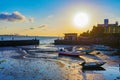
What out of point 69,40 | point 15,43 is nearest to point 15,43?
point 15,43

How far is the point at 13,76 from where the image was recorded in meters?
33.1

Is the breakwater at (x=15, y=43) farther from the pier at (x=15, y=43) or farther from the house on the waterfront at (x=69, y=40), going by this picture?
the house on the waterfront at (x=69, y=40)

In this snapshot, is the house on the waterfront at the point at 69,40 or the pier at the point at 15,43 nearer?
the pier at the point at 15,43

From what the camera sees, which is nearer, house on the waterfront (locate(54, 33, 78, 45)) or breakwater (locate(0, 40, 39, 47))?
breakwater (locate(0, 40, 39, 47))

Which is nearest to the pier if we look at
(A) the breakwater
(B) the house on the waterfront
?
(A) the breakwater

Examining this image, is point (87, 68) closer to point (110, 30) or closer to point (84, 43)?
point (84, 43)

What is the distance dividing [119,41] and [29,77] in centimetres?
8501

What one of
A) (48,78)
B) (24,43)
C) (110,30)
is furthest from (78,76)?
(110,30)

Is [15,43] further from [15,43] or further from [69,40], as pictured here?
[69,40]

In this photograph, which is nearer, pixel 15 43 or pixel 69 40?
pixel 15 43

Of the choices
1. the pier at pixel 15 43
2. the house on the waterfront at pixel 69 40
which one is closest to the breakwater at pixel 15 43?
the pier at pixel 15 43

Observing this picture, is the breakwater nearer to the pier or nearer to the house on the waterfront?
the pier

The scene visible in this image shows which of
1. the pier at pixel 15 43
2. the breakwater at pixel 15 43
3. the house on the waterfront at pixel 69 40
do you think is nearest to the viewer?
the pier at pixel 15 43

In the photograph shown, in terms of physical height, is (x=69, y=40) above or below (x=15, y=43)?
above
